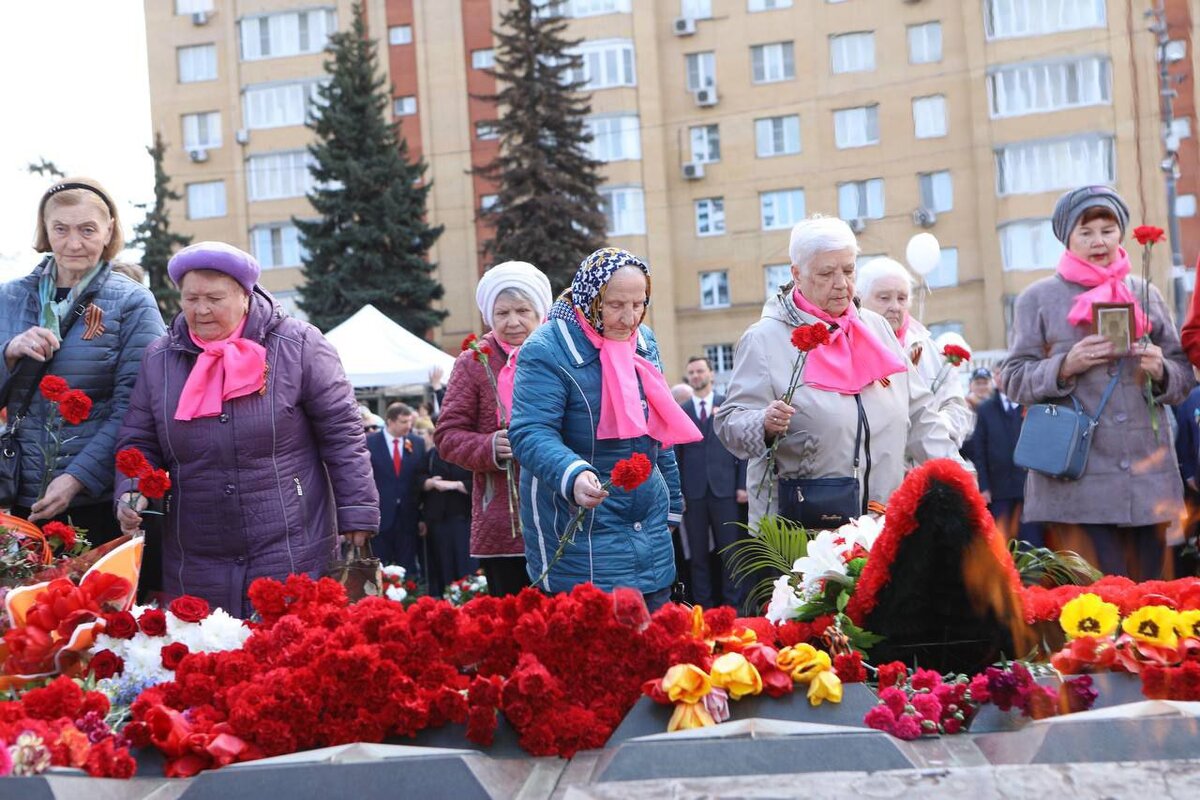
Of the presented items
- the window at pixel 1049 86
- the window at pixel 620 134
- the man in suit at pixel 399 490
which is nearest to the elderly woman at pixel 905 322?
the man in suit at pixel 399 490

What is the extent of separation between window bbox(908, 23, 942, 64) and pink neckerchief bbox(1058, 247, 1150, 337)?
123ft

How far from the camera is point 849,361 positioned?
4.86 m

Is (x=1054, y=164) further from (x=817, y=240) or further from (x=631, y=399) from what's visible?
(x=631, y=399)

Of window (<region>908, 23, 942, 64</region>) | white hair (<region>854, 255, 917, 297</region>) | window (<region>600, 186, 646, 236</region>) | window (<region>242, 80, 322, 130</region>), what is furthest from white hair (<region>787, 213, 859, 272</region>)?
window (<region>242, 80, 322, 130</region>)

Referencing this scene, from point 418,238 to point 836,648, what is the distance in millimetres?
35856

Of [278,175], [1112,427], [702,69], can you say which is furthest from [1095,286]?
[278,175]

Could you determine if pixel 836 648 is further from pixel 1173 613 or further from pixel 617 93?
pixel 617 93

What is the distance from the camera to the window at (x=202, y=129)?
46.6 metres

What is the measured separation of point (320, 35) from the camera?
45.6 m

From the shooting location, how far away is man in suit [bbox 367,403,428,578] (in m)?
12.5

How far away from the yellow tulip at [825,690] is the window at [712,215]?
134ft

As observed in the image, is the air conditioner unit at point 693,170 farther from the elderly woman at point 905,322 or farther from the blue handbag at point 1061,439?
the blue handbag at point 1061,439

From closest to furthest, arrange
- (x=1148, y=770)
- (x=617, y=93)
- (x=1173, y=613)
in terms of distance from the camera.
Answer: (x=1148, y=770), (x=1173, y=613), (x=617, y=93)

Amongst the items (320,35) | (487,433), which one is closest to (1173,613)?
(487,433)
